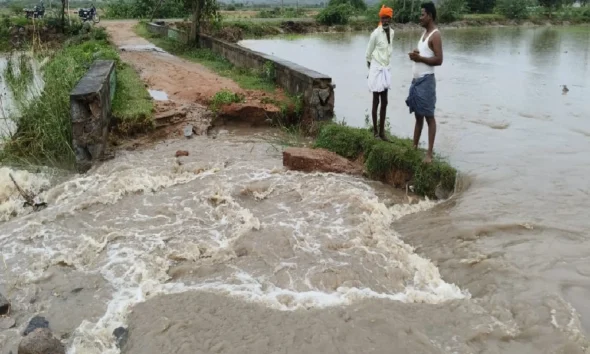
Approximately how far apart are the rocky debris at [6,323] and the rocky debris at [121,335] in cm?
80

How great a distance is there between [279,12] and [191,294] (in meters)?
45.6

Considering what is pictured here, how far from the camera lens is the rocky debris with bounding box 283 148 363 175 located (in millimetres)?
7180

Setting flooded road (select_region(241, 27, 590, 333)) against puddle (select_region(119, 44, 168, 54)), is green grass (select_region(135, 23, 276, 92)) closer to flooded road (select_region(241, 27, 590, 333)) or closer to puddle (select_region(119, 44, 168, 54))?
puddle (select_region(119, 44, 168, 54))

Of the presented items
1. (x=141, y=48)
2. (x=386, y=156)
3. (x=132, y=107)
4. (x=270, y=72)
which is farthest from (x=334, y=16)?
(x=386, y=156)

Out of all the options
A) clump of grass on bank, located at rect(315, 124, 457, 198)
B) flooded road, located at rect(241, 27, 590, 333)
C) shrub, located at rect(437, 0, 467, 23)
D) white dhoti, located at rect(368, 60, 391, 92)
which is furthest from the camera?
shrub, located at rect(437, 0, 467, 23)

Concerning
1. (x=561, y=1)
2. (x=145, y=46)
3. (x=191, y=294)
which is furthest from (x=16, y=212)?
(x=561, y=1)

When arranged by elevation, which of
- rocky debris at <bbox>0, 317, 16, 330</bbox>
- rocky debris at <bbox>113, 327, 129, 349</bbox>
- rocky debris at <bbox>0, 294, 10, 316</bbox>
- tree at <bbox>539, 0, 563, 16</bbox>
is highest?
tree at <bbox>539, 0, 563, 16</bbox>

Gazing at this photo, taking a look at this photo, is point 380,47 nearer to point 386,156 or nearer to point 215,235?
point 386,156

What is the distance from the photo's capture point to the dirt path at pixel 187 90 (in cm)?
931

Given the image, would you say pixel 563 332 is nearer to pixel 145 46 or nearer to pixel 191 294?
pixel 191 294

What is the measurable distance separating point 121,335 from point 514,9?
48035mm

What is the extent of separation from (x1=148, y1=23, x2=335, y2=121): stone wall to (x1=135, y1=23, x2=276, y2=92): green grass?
201 mm

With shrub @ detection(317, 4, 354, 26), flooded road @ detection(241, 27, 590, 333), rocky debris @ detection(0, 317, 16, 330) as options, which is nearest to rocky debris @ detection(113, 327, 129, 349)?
rocky debris @ detection(0, 317, 16, 330)

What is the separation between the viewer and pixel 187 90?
10984 mm
